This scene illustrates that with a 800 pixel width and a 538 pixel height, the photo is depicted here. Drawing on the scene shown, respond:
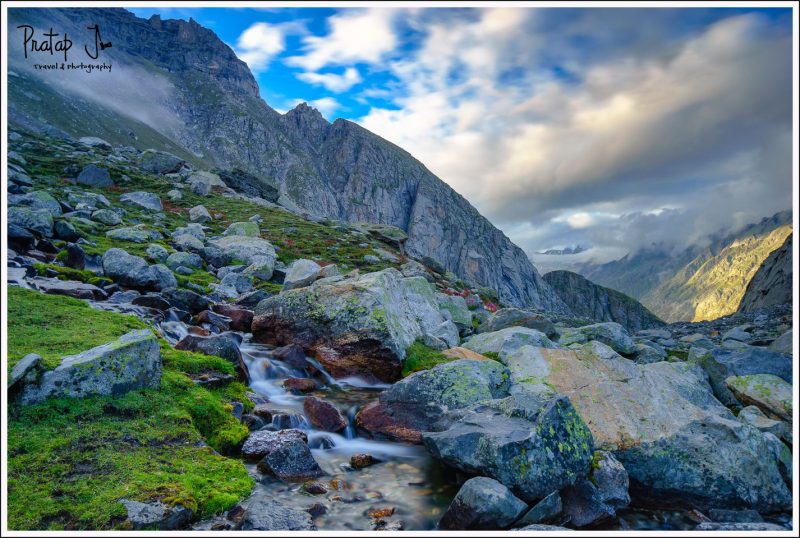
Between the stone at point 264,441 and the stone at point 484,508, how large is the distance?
3.94m

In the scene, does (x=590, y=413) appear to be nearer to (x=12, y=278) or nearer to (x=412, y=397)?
(x=412, y=397)

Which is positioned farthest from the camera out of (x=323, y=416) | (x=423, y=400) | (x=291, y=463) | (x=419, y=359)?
(x=419, y=359)

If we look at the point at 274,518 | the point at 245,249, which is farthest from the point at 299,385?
the point at 245,249

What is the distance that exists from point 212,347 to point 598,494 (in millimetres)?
11214

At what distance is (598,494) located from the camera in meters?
8.30

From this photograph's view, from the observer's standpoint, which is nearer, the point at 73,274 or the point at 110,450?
the point at 110,450

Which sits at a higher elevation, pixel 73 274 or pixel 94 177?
pixel 94 177

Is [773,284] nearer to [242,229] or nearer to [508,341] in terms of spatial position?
[508,341]

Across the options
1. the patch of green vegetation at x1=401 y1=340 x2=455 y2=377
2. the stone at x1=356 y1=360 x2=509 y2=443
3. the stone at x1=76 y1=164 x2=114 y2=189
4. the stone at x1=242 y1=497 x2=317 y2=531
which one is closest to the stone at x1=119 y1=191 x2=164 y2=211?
the stone at x1=76 y1=164 x2=114 y2=189

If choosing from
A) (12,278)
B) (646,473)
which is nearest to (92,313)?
(12,278)

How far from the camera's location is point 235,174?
285 ft

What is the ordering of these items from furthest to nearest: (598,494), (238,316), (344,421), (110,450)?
(238,316) < (344,421) < (598,494) < (110,450)

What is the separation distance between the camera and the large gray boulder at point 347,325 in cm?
1636

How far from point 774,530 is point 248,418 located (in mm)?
10633
